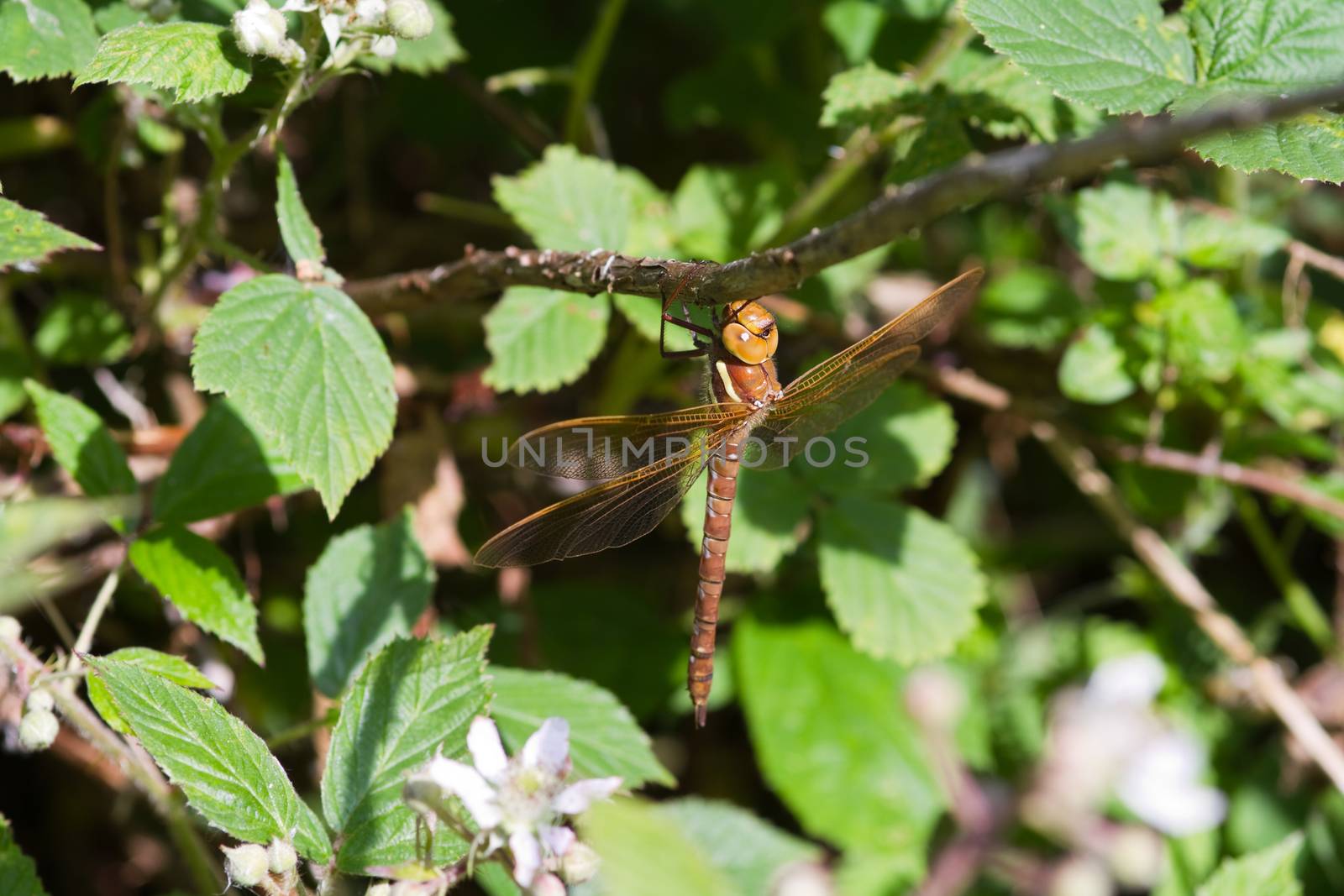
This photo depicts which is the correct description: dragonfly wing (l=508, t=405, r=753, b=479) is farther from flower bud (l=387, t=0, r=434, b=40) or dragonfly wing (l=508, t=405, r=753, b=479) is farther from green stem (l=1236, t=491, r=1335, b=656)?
green stem (l=1236, t=491, r=1335, b=656)

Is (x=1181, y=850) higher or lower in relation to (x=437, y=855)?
lower

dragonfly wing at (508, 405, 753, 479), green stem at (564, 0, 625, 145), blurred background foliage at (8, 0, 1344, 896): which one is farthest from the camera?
green stem at (564, 0, 625, 145)

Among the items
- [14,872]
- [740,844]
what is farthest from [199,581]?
[740,844]

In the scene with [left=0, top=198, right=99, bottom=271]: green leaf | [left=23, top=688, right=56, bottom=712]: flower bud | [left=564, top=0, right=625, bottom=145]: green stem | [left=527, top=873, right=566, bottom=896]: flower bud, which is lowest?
[left=23, top=688, right=56, bottom=712]: flower bud

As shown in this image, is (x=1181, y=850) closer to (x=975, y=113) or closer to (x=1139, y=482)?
Answer: (x=1139, y=482)

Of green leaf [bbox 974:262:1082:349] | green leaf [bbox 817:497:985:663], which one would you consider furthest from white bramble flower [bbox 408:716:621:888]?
green leaf [bbox 974:262:1082:349]

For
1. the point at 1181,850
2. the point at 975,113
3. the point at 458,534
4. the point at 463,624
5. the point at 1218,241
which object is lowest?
the point at 1181,850

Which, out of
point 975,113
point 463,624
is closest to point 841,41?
point 975,113
